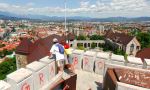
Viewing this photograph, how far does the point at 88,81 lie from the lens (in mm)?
7047

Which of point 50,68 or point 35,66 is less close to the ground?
point 35,66

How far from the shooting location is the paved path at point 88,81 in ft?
21.5

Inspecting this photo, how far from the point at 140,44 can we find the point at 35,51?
101ft

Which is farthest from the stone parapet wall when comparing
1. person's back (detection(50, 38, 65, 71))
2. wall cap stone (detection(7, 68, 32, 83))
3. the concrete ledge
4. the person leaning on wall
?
the concrete ledge

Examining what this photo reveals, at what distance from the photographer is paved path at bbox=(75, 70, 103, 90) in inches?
258

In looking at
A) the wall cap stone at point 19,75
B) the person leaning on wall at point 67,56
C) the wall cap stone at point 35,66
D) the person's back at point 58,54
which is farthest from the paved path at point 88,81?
the wall cap stone at point 19,75

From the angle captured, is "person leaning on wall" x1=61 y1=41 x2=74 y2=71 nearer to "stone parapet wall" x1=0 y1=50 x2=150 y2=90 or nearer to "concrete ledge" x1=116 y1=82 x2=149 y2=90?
"stone parapet wall" x1=0 y1=50 x2=150 y2=90

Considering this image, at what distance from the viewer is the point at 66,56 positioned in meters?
7.44

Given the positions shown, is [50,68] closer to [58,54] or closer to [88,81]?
[58,54]

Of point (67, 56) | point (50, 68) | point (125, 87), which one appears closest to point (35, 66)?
point (50, 68)

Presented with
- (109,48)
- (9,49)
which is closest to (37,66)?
(109,48)

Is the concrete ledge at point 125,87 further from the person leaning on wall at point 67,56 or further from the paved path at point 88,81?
the person leaning on wall at point 67,56

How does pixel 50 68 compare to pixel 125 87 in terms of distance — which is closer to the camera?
pixel 125 87

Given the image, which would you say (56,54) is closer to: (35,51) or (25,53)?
(35,51)
